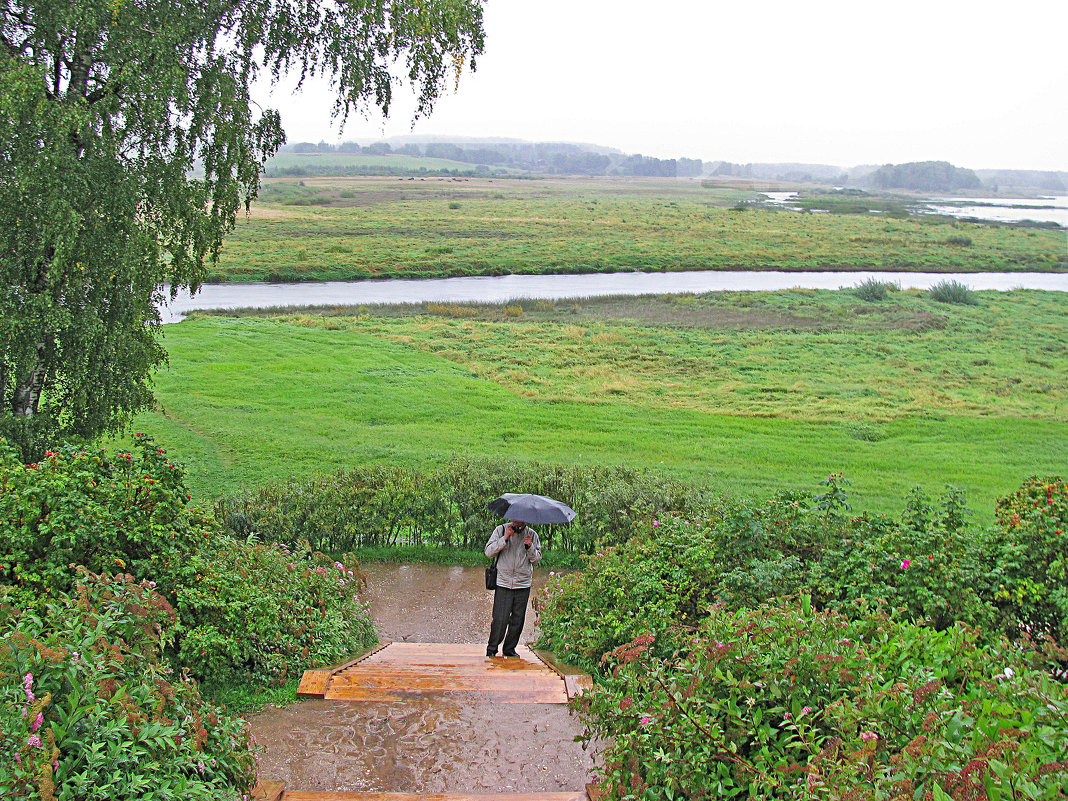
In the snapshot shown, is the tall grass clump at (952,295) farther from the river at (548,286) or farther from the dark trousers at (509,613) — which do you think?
the dark trousers at (509,613)

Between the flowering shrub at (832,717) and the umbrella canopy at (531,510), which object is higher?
the flowering shrub at (832,717)

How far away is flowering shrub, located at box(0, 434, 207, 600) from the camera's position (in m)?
5.82

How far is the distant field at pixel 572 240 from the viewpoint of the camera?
61.7 meters

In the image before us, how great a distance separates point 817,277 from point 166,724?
64516 millimetres

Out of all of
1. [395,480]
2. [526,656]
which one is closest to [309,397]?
[395,480]

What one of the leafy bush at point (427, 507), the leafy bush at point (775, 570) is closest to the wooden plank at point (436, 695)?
the leafy bush at point (775, 570)

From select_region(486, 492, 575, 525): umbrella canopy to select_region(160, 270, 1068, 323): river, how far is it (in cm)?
3091

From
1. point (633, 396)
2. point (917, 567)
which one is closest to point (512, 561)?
point (917, 567)

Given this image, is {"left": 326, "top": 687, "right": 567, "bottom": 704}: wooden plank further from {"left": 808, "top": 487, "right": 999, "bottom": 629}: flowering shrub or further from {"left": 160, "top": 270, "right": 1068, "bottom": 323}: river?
{"left": 160, "top": 270, "right": 1068, "bottom": 323}: river

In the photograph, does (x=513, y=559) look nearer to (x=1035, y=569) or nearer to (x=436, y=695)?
(x=436, y=695)

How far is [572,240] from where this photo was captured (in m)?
76.9

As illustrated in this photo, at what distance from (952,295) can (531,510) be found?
4733cm

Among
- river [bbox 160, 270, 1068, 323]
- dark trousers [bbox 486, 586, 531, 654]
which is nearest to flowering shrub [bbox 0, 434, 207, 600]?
dark trousers [bbox 486, 586, 531, 654]

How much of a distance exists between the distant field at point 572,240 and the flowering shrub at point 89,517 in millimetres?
49583
